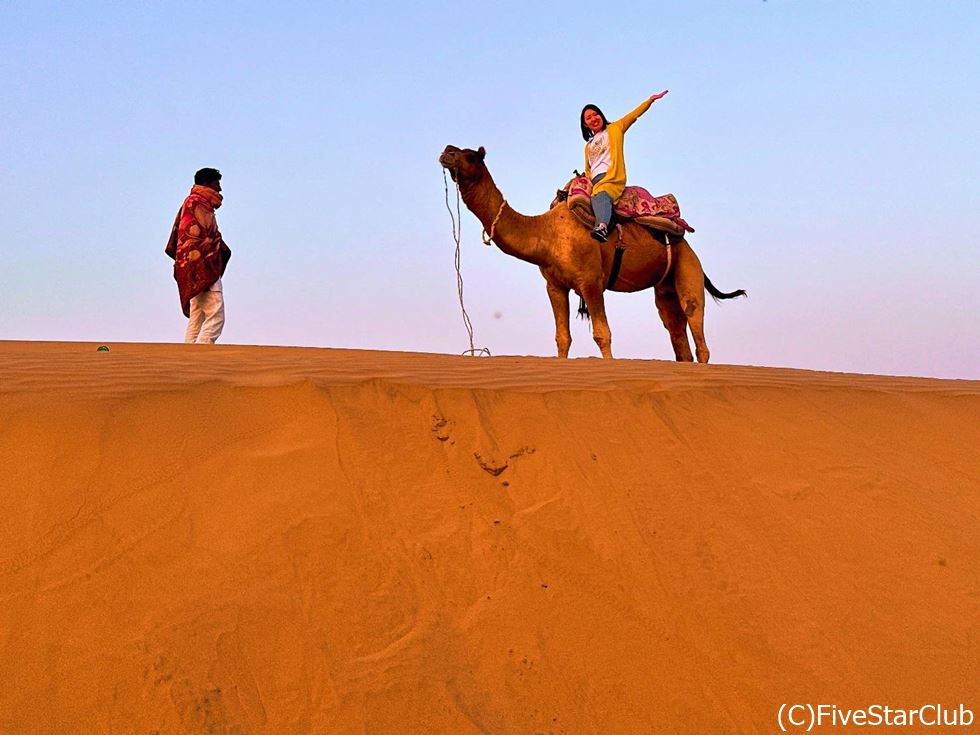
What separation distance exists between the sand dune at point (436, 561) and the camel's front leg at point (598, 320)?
3.85m

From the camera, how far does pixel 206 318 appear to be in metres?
9.17

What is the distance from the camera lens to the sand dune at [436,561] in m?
2.87

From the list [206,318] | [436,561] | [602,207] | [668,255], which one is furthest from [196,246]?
[436,561]

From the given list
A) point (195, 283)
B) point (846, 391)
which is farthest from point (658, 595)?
point (195, 283)

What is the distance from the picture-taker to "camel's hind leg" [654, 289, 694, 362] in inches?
421

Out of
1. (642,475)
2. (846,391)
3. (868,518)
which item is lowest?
(868,518)

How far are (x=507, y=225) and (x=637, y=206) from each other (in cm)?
147

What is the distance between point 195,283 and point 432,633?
262 inches

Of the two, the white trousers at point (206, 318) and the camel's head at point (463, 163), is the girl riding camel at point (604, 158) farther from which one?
the white trousers at point (206, 318)

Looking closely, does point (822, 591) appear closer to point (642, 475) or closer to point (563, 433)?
point (642, 475)

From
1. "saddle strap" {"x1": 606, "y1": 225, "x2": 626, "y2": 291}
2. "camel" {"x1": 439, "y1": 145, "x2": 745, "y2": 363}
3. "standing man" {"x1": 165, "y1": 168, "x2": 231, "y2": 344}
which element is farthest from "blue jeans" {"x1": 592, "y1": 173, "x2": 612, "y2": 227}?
"standing man" {"x1": 165, "y1": 168, "x2": 231, "y2": 344}

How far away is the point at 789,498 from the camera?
457 centimetres

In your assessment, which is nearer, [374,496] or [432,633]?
[432,633]

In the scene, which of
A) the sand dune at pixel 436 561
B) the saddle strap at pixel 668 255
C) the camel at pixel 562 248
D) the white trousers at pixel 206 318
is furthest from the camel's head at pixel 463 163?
the sand dune at pixel 436 561
